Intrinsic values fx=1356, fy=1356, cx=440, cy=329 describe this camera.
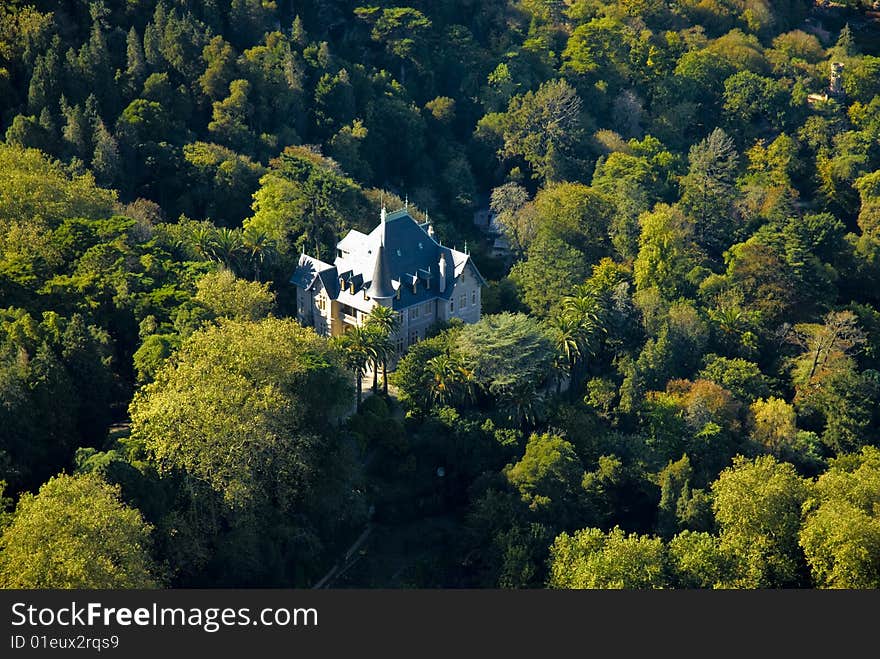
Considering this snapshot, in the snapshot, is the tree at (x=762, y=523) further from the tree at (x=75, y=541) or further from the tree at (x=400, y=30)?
the tree at (x=400, y=30)

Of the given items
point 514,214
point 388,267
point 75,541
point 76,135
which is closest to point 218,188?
point 76,135

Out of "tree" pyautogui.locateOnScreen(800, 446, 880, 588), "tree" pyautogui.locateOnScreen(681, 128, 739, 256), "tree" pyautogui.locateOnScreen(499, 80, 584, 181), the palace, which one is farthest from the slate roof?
"tree" pyautogui.locateOnScreen(499, 80, 584, 181)

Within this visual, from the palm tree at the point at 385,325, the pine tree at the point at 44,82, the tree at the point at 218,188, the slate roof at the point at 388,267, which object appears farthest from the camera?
the pine tree at the point at 44,82

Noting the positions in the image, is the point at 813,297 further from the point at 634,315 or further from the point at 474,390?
the point at 474,390

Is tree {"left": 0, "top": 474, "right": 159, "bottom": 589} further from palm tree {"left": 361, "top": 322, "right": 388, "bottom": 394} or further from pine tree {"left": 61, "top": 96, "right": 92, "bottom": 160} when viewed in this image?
pine tree {"left": 61, "top": 96, "right": 92, "bottom": 160}

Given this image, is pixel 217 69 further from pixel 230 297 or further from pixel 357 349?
pixel 357 349

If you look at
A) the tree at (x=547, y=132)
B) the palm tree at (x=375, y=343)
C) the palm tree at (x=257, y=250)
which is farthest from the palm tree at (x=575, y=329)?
the tree at (x=547, y=132)

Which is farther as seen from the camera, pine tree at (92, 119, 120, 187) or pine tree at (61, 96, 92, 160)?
pine tree at (61, 96, 92, 160)
